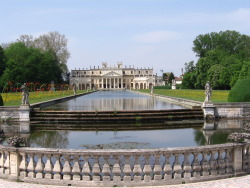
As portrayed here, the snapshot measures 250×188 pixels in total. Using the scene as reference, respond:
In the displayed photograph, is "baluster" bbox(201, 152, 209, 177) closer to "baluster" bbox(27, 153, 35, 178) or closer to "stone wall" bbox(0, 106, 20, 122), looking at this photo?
"baluster" bbox(27, 153, 35, 178)

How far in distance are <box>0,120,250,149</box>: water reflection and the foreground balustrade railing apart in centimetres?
376

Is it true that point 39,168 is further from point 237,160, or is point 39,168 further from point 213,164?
point 237,160

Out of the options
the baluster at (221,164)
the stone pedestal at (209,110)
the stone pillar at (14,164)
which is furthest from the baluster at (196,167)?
the stone pedestal at (209,110)

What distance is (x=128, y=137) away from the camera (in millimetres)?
12250

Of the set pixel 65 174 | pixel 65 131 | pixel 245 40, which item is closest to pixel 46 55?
pixel 245 40

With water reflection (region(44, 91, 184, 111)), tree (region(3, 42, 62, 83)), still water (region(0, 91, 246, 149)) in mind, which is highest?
tree (region(3, 42, 62, 83))

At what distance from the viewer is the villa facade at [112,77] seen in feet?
509

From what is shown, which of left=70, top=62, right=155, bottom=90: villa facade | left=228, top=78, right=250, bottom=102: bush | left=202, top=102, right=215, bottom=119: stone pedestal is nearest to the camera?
left=202, top=102, right=215, bottom=119: stone pedestal

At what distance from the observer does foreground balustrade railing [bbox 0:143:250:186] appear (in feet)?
20.1

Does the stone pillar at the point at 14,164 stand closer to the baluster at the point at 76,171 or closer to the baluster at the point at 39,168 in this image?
the baluster at the point at 39,168

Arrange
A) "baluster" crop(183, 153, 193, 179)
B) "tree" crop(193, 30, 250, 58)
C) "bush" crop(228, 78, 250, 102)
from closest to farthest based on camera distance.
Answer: "baluster" crop(183, 153, 193, 179) < "bush" crop(228, 78, 250, 102) < "tree" crop(193, 30, 250, 58)

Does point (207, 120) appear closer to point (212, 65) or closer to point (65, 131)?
point (65, 131)

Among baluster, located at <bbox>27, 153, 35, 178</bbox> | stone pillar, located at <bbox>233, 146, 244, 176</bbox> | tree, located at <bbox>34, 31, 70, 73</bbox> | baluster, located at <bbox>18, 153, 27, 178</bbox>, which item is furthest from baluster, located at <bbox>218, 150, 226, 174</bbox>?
tree, located at <bbox>34, 31, 70, 73</bbox>

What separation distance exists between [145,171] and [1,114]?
1327 centimetres
